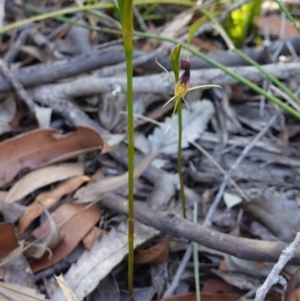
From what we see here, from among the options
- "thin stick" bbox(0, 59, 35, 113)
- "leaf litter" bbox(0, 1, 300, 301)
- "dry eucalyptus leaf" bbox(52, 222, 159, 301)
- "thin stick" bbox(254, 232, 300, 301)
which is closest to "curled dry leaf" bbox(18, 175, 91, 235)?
"leaf litter" bbox(0, 1, 300, 301)

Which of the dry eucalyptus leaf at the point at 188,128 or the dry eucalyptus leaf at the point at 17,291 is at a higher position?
the dry eucalyptus leaf at the point at 188,128

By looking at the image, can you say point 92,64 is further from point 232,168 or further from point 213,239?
point 213,239

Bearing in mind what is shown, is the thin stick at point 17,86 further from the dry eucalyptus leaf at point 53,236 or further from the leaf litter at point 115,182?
the dry eucalyptus leaf at point 53,236

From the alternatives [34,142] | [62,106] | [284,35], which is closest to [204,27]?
[284,35]

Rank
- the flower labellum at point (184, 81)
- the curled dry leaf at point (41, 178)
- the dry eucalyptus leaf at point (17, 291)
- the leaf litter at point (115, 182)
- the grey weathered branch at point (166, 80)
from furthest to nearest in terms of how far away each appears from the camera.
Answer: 1. the grey weathered branch at point (166, 80)
2. the curled dry leaf at point (41, 178)
3. the leaf litter at point (115, 182)
4. the dry eucalyptus leaf at point (17, 291)
5. the flower labellum at point (184, 81)

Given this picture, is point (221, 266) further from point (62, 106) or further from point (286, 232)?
point (62, 106)

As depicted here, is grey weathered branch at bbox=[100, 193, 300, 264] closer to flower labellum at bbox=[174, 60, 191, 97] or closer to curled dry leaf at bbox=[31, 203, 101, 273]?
curled dry leaf at bbox=[31, 203, 101, 273]

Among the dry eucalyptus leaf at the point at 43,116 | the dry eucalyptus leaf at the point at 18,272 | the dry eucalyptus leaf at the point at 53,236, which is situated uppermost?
the dry eucalyptus leaf at the point at 43,116

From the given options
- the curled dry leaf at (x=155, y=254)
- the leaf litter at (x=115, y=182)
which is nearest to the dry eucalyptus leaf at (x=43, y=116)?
the leaf litter at (x=115, y=182)
